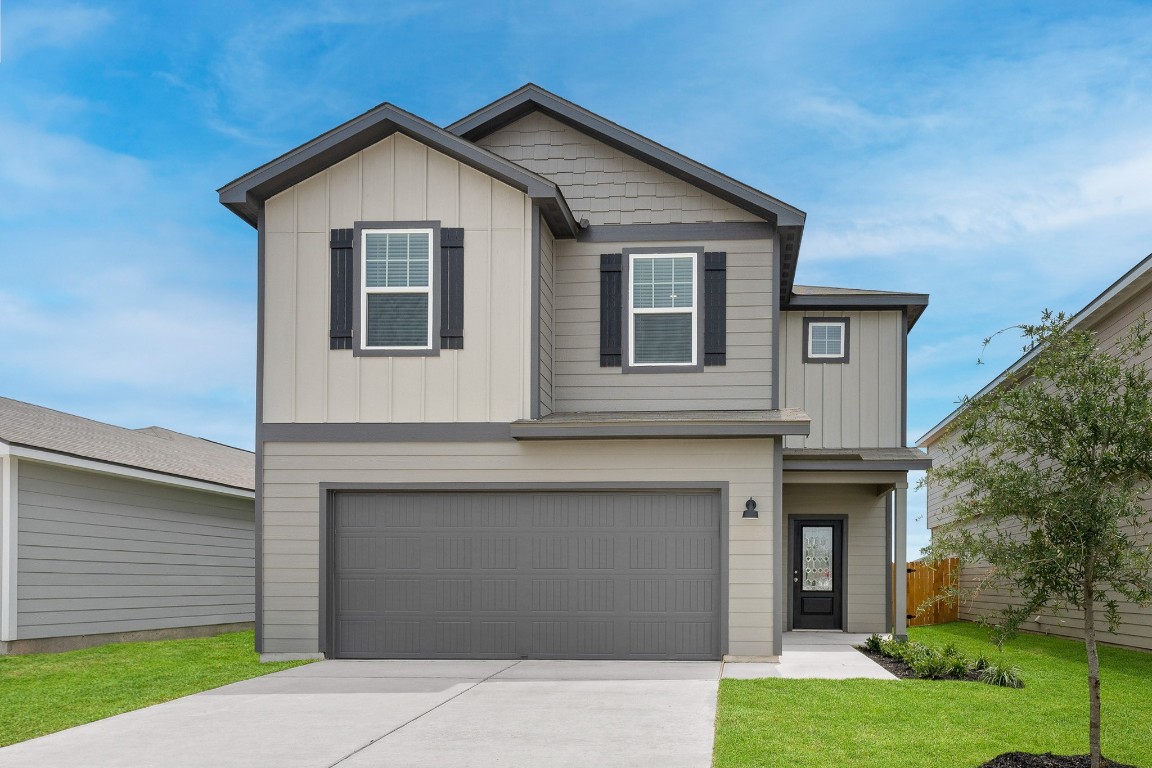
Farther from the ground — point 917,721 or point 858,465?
point 858,465

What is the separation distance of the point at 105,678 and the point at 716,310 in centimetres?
803

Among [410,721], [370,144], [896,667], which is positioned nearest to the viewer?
[410,721]

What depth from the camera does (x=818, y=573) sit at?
17812 millimetres

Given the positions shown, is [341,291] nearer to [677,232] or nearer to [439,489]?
[439,489]

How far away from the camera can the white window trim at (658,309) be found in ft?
44.7

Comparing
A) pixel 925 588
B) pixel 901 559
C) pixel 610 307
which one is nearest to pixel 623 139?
pixel 610 307

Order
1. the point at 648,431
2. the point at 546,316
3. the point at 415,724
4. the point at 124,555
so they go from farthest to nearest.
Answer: the point at 124,555 < the point at 546,316 < the point at 648,431 < the point at 415,724

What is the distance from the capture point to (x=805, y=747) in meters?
7.74

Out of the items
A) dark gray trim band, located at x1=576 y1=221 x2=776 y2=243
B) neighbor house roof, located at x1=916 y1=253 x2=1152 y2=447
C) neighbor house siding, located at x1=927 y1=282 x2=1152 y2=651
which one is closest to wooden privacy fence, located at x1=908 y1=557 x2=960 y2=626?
neighbor house siding, located at x1=927 y1=282 x2=1152 y2=651

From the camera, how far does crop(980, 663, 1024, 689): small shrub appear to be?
35.2 ft

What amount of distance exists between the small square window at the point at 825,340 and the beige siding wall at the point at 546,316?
5582 mm

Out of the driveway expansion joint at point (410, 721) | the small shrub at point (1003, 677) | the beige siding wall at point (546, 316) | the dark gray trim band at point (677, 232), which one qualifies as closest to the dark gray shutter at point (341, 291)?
the beige siding wall at point (546, 316)

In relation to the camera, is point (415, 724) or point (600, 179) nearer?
point (415, 724)

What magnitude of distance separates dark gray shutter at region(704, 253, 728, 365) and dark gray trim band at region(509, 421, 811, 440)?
4.64 feet
